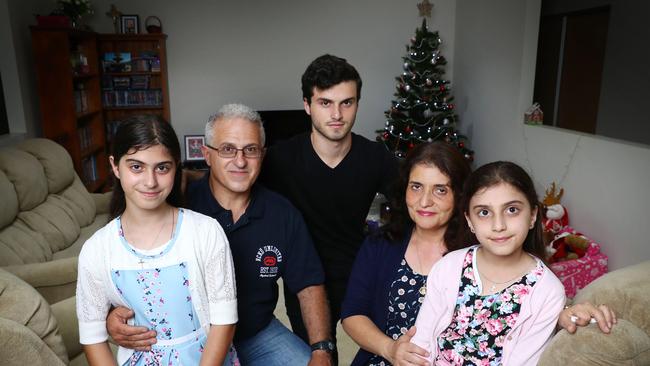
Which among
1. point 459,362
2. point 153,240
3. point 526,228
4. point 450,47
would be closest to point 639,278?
point 526,228

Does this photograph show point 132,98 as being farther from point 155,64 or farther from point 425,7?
point 425,7

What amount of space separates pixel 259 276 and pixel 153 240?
43 cm

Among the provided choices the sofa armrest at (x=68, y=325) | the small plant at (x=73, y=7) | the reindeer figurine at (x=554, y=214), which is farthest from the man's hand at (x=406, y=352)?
the small plant at (x=73, y=7)

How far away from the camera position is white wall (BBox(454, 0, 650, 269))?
9.73 ft

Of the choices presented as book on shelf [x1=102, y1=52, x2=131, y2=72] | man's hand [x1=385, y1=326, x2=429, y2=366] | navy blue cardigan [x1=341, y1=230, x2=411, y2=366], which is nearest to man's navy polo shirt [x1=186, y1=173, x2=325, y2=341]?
navy blue cardigan [x1=341, y1=230, x2=411, y2=366]

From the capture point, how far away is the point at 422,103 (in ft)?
16.0

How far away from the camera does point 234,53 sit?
5.71m

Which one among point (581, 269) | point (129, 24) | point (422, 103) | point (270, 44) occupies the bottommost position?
point (581, 269)

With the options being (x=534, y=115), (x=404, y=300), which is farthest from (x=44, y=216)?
(x=534, y=115)

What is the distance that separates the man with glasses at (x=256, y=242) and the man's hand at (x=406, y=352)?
0.30 metres

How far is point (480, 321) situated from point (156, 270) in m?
0.92

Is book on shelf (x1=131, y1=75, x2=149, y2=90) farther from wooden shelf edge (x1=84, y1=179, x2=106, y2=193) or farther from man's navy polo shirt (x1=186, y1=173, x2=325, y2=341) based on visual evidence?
man's navy polo shirt (x1=186, y1=173, x2=325, y2=341)

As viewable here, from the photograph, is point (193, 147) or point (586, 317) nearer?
point (586, 317)

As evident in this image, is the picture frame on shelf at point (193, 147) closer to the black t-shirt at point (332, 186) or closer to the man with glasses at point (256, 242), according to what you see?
the black t-shirt at point (332, 186)
